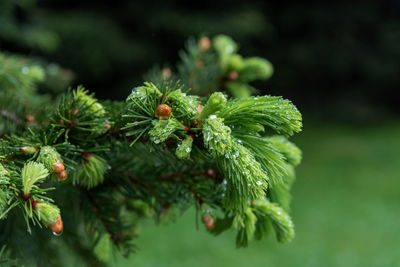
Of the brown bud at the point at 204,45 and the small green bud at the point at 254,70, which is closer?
the small green bud at the point at 254,70

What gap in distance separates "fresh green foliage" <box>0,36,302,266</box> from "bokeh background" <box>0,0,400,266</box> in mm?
1409

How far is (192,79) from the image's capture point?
1.22 m

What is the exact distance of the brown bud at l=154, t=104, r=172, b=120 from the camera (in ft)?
2.02

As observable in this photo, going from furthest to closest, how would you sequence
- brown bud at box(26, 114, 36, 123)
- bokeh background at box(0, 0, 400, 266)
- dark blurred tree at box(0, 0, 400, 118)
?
dark blurred tree at box(0, 0, 400, 118) → bokeh background at box(0, 0, 400, 266) → brown bud at box(26, 114, 36, 123)

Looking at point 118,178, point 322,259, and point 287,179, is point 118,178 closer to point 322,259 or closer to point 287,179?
point 287,179

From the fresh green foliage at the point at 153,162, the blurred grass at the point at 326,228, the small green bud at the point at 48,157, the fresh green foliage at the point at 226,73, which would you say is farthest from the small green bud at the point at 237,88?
the blurred grass at the point at 326,228

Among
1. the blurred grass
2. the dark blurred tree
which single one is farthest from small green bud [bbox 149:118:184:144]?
the dark blurred tree

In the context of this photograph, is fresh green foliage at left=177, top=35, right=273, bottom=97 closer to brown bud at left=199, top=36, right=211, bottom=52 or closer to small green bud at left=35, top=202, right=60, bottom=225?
brown bud at left=199, top=36, right=211, bottom=52

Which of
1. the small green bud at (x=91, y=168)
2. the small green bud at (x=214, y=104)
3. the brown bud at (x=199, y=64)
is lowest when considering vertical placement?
the small green bud at (x=91, y=168)

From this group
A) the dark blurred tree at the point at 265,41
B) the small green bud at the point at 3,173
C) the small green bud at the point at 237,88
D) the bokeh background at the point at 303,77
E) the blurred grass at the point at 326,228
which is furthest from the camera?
the dark blurred tree at the point at 265,41

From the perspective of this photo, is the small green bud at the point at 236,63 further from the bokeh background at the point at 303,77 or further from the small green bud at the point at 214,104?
the bokeh background at the point at 303,77

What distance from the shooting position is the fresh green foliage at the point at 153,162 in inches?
23.2

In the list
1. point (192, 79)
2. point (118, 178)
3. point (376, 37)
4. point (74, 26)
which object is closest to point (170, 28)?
point (74, 26)

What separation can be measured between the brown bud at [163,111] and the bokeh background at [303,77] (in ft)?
5.24
